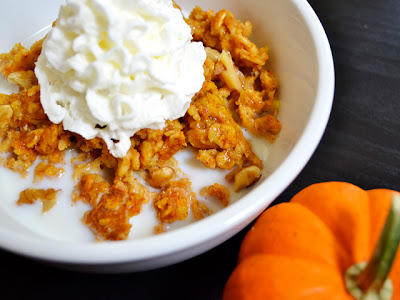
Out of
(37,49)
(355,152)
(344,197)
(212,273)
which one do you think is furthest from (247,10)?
(212,273)

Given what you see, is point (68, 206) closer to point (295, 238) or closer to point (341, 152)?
point (295, 238)

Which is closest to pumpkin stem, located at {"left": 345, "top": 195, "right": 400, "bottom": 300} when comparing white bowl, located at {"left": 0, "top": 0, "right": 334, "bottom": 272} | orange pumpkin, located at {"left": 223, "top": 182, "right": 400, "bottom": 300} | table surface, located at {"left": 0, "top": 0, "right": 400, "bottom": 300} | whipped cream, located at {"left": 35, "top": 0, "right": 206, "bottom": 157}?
orange pumpkin, located at {"left": 223, "top": 182, "right": 400, "bottom": 300}

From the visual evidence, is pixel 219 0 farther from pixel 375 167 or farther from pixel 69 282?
pixel 69 282

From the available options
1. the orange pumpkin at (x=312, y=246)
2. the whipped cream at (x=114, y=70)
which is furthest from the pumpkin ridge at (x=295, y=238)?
the whipped cream at (x=114, y=70)

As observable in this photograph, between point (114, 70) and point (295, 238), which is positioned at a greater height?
point (114, 70)

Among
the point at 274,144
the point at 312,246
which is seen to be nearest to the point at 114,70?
the point at 274,144

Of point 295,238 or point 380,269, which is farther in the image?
point 295,238
